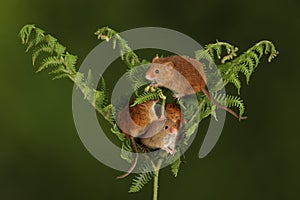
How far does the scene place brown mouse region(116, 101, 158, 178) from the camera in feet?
3.31

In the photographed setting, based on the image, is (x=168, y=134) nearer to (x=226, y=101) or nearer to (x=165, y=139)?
(x=165, y=139)

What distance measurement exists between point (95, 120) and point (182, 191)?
1262 millimetres

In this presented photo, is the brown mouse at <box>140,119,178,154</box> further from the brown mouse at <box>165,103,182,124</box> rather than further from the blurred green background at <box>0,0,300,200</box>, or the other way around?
the blurred green background at <box>0,0,300,200</box>

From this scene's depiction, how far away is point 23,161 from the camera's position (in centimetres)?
238

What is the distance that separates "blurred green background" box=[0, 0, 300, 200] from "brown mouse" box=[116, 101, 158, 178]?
125 cm

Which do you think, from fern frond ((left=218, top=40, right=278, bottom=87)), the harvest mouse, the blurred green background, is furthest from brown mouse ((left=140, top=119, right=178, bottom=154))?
the blurred green background

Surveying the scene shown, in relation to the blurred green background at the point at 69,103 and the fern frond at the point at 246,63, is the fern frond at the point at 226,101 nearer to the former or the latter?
the fern frond at the point at 246,63

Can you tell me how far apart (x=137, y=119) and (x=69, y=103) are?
1401 mm

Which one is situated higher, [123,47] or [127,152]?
[123,47]

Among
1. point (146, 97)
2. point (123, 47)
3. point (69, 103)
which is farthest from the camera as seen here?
point (69, 103)

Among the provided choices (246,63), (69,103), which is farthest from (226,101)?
(69,103)

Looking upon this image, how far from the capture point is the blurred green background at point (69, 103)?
2.27 metres

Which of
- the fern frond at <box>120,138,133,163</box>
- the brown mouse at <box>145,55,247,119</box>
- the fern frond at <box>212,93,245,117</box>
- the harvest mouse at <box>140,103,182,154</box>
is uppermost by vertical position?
the brown mouse at <box>145,55,247,119</box>

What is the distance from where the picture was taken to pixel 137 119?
1.01 m
